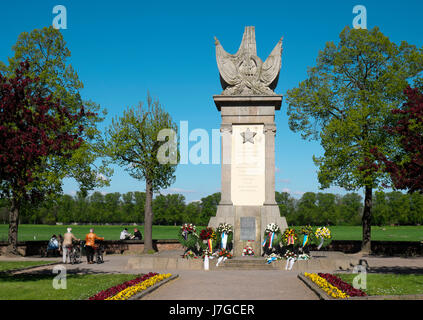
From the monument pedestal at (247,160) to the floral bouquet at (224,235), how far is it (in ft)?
3.38

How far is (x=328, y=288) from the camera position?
12.9 metres

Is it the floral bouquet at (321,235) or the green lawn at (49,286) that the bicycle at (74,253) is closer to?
the green lawn at (49,286)

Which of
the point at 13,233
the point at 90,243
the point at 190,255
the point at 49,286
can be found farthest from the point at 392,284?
the point at 13,233

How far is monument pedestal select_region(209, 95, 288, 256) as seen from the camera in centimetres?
2286

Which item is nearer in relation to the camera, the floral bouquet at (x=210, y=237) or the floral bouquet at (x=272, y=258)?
the floral bouquet at (x=272, y=258)

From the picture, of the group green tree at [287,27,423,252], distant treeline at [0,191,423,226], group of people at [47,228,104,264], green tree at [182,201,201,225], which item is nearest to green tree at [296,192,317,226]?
distant treeline at [0,191,423,226]

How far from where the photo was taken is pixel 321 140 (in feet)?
106

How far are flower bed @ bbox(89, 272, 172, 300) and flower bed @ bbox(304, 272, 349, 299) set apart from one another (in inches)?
214

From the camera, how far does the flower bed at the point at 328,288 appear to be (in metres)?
11.7

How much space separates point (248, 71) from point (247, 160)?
5162 mm

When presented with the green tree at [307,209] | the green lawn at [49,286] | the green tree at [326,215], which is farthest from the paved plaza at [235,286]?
the green tree at [326,215]

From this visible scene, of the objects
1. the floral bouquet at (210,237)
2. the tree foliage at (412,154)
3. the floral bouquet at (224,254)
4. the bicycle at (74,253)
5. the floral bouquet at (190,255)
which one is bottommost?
the bicycle at (74,253)

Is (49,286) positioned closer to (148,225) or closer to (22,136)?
(22,136)

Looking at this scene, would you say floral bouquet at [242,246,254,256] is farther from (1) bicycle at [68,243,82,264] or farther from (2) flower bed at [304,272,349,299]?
(1) bicycle at [68,243,82,264]
